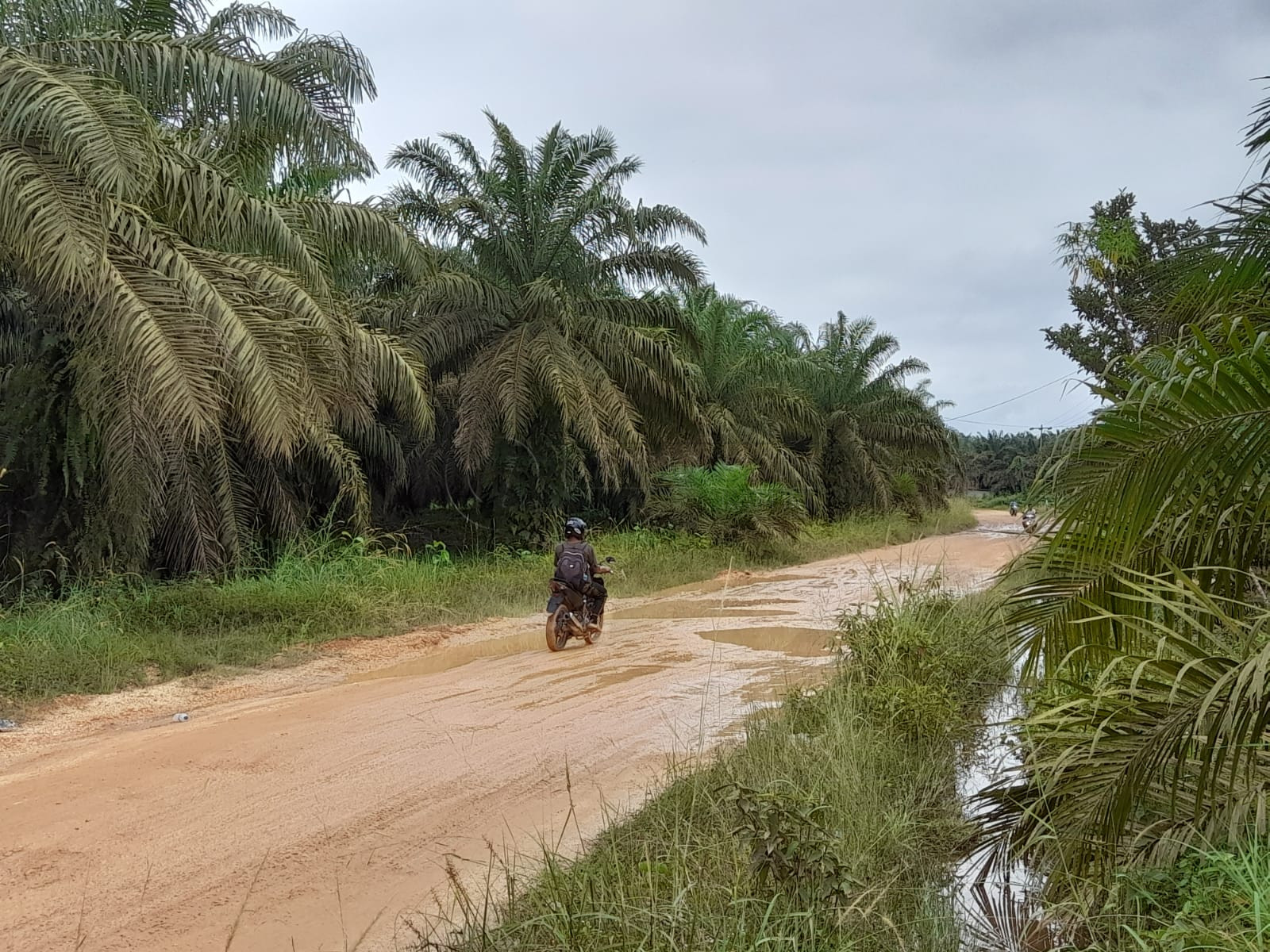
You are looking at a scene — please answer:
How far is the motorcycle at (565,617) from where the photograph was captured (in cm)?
1031

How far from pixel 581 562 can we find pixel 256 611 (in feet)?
12.2

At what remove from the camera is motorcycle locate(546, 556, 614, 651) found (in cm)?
1031

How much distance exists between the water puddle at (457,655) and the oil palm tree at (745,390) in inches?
515

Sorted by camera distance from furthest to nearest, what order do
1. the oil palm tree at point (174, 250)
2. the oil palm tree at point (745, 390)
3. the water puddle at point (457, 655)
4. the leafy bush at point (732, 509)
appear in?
the oil palm tree at point (745, 390), the leafy bush at point (732, 509), the water puddle at point (457, 655), the oil palm tree at point (174, 250)

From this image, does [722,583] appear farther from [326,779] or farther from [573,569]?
[326,779]

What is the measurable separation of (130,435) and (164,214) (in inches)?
96.6

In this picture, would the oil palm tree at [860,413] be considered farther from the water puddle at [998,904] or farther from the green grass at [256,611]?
the water puddle at [998,904]

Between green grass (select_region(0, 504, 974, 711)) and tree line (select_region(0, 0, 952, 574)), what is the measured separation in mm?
1086

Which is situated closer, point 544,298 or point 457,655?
point 457,655

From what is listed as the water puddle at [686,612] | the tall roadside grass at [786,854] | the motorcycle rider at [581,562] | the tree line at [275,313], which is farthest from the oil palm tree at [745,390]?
the tall roadside grass at [786,854]

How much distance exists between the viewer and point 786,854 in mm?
3480

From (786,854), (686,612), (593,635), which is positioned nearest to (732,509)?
(686,612)

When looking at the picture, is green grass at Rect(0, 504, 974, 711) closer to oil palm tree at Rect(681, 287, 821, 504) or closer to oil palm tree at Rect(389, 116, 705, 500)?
oil palm tree at Rect(389, 116, 705, 500)

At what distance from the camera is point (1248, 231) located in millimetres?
4207
